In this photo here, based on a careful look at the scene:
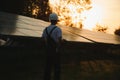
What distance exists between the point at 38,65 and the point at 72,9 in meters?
44.2

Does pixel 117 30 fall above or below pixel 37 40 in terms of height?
below

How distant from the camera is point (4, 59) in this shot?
15.9 m

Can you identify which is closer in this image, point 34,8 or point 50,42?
point 50,42

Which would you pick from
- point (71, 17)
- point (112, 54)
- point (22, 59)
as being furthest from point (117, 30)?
point (22, 59)

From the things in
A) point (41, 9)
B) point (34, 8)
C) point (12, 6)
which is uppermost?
point (12, 6)

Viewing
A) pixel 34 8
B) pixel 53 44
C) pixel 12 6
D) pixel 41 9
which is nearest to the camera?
pixel 53 44

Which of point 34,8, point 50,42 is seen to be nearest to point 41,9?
point 34,8

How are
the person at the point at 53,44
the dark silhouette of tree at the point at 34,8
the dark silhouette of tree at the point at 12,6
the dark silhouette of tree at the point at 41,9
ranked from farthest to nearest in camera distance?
the dark silhouette of tree at the point at 41,9 → the dark silhouette of tree at the point at 34,8 → the dark silhouette of tree at the point at 12,6 → the person at the point at 53,44

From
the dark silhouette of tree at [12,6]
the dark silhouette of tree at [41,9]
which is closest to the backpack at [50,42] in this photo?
the dark silhouette of tree at [12,6]

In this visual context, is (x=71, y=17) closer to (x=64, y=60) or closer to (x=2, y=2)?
(x=2, y=2)

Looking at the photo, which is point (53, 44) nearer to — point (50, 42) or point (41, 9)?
point (50, 42)

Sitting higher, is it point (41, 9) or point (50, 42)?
point (50, 42)

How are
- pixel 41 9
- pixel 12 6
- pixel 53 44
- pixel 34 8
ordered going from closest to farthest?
1. pixel 53 44
2. pixel 12 6
3. pixel 34 8
4. pixel 41 9

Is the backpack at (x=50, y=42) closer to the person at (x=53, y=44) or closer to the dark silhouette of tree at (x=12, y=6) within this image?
the person at (x=53, y=44)
